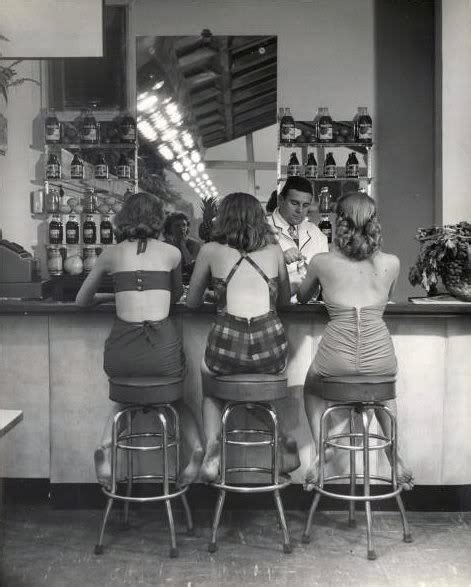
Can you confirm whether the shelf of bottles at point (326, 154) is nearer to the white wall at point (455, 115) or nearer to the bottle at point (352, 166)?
the bottle at point (352, 166)

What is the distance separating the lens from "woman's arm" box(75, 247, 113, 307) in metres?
3.05

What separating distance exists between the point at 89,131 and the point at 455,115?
288cm

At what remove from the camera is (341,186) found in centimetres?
593

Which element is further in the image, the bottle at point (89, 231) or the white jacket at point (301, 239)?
the bottle at point (89, 231)

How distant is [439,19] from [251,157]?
1.89m

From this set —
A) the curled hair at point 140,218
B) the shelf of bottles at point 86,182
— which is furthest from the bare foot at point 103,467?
the shelf of bottles at point 86,182

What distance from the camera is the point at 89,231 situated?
19.1 feet

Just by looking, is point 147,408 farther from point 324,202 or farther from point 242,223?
point 324,202

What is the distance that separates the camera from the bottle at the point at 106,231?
5812 millimetres

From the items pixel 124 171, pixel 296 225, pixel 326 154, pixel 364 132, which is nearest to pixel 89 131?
pixel 124 171

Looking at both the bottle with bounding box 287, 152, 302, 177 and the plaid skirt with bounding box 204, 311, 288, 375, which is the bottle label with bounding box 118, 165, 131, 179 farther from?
the plaid skirt with bounding box 204, 311, 288, 375

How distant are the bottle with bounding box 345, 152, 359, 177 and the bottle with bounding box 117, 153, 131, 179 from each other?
175 centimetres

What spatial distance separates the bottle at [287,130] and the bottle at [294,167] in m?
0.16

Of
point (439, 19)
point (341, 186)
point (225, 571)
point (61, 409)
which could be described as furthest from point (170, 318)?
point (439, 19)
